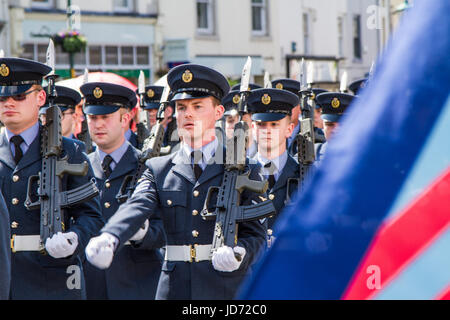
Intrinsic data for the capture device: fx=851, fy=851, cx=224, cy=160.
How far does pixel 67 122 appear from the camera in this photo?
7.27 metres

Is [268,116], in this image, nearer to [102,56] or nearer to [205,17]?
[102,56]

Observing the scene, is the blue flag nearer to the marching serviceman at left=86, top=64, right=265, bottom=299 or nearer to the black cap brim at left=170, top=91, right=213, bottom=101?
the marching serviceman at left=86, top=64, right=265, bottom=299

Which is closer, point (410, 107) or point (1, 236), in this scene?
point (410, 107)

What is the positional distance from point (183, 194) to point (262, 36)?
23790mm

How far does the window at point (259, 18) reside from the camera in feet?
91.0

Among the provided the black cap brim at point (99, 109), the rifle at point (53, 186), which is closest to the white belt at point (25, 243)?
the rifle at point (53, 186)

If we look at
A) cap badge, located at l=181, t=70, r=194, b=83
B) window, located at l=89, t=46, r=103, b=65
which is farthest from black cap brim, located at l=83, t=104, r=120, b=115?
window, located at l=89, t=46, r=103, b=65

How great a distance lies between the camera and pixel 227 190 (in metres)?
4.39

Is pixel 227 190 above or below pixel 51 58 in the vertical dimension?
below

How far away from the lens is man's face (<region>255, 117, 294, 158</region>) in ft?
20.5

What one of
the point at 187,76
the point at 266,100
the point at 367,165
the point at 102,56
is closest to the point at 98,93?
the point at 266,100

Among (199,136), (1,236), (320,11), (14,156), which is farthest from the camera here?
(320,11)
